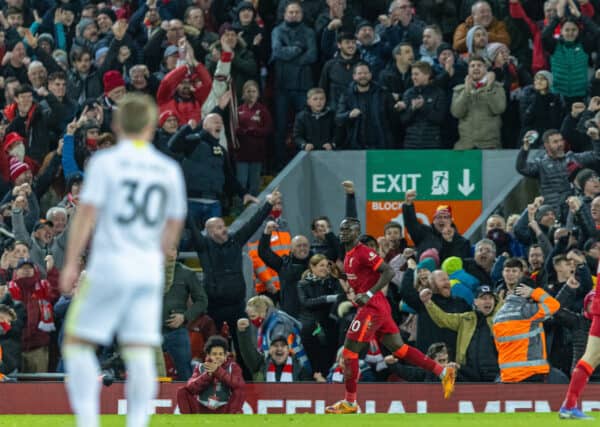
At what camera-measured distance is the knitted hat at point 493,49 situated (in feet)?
58.9

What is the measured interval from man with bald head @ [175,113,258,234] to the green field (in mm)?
5183

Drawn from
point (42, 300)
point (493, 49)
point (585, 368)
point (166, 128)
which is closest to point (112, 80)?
point (166, 128)

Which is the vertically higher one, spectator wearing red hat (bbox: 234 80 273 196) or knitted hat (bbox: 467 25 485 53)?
knitted hat (bbox: 467 25 485 53)

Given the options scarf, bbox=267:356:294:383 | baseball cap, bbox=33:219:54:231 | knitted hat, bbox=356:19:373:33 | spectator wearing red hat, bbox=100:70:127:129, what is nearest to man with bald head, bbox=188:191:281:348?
scarf, bbox=267:356:294:383

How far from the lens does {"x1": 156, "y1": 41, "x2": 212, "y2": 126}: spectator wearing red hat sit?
59.8 feet

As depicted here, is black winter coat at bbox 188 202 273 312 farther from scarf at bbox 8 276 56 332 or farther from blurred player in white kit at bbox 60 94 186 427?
blurred player in white kit at bbox 60 94 186 427

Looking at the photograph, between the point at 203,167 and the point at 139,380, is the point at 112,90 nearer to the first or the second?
the point at 203,167

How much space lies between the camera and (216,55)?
18.9 m

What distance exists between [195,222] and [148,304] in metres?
9.61

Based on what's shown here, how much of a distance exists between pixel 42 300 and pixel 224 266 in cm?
201

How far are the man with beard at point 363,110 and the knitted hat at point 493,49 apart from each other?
1442 mm

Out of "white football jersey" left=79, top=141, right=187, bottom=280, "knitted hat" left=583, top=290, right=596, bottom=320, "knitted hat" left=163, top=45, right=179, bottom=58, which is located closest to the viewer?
"white football jersey" left=79, top=141, right=187, bottom=280

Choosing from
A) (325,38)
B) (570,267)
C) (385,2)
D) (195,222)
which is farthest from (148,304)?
(385,2)

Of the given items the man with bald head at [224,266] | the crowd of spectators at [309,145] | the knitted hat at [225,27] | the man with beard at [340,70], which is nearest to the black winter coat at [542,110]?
the crowd of spectators at [309,145]
